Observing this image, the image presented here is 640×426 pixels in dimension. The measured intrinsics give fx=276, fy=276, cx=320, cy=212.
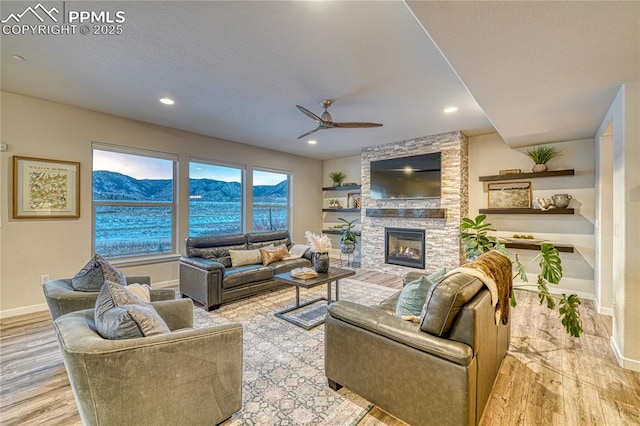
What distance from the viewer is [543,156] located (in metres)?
4.36

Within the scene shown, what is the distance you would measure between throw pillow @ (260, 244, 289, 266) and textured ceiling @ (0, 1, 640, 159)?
2098mm

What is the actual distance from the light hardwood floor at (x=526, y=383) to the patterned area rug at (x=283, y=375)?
259mm

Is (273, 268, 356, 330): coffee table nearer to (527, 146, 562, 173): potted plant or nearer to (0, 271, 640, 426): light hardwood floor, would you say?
(0, 271, 640, 426): light hardwood floor

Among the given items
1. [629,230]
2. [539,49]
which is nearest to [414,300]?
[539,49]

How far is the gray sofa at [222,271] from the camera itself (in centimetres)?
360

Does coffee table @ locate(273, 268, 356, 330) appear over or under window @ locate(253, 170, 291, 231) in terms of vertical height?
under

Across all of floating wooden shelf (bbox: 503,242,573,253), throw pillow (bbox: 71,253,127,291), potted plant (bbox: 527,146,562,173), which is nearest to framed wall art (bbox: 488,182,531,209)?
potted plant (bbox: 527,146,562,173)

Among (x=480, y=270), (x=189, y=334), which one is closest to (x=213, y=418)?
(x=189, y=334)

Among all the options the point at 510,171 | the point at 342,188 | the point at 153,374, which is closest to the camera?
the point at 153,374

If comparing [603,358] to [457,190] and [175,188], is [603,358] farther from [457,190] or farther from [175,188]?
[175,188]

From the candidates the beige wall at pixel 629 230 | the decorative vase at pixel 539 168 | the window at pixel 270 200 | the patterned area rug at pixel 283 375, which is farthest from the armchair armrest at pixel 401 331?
the window at pixel 270 200

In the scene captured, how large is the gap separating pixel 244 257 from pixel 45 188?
8.83ft

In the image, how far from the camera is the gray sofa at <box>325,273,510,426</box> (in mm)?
1442

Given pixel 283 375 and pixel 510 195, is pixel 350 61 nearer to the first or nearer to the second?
pixel 283 375
